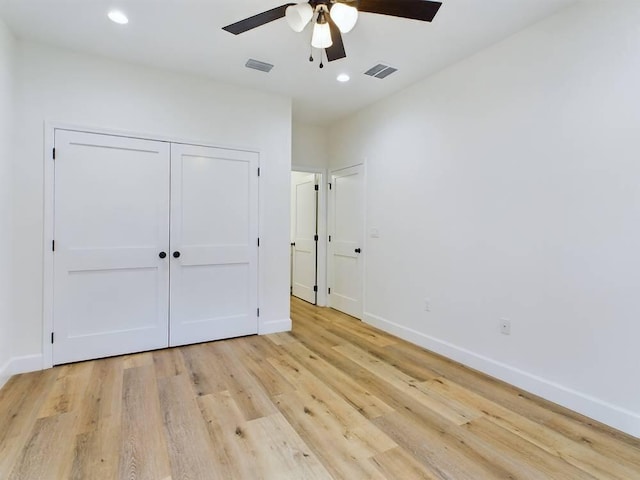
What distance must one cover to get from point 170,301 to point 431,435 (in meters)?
2.63

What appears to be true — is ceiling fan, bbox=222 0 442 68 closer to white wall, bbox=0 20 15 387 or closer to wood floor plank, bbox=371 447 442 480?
white wall, bbox=0 20 15 387

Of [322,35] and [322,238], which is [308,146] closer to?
[322,238]

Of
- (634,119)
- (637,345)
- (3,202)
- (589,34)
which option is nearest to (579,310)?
(637,345)

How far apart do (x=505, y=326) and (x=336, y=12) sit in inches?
101

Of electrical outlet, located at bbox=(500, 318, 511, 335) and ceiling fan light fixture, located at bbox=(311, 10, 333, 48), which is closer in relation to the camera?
ceiling fan light fixture, located at bbox=(311, 10, 333, 48)

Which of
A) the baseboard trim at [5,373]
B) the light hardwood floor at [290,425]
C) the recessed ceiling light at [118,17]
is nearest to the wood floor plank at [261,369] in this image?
the light hardwood floor at [290,425]

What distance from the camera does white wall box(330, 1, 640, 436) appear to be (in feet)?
6.82

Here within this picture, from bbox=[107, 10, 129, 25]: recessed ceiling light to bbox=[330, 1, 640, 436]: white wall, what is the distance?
2.70 m

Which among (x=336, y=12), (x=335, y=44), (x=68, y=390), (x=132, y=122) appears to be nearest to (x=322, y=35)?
(x=335, y=44)

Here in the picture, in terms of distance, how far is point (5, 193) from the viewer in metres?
2.60

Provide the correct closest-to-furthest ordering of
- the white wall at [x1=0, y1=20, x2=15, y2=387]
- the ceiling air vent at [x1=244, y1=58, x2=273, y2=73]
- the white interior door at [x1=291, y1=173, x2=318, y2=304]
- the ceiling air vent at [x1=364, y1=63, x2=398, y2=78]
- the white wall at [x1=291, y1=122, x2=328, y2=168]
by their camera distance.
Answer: the white wall at [x1=0, y1=20, x2=15, y2=387] < the ceiling air vent at [x1=244, y1=58, x2=273, y2=73] < the ceiling air vent at [x1=364, y1=63, x2=398, y2=78] < the white wall at [x1=291, y1=122, x2=328, y2=168] < the white interior door at [x1=291, y1=173, x2=318, y2=304]

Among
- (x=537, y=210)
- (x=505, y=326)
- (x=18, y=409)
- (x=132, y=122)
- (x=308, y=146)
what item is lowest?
(x=18, y=409)

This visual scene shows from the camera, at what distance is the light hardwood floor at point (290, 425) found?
1.68 metres

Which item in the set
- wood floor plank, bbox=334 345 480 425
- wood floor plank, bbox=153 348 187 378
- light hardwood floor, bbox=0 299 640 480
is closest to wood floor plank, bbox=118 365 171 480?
light hardwood floor, bbox=0 299 640 480
